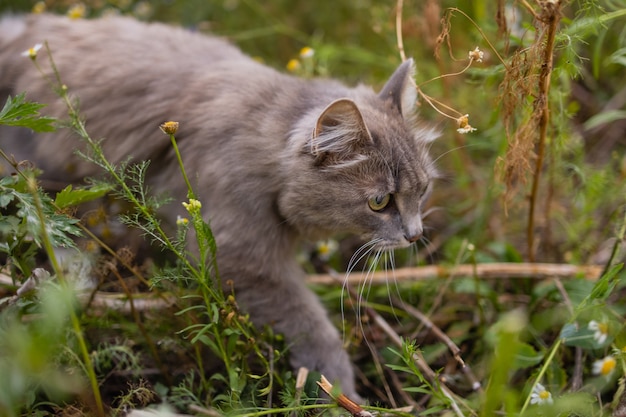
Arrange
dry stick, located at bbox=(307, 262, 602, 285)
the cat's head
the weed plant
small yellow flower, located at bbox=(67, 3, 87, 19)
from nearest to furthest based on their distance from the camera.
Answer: the weed plant → the cat's head → dry stick, located at bbox=(307, 262, 602, 285) → small yellow flower, located at bbox=(67, 3, 87, 19)

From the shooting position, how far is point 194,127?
2.07 m

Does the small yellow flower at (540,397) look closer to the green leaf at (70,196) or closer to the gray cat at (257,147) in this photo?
the gray cat at (257,147)

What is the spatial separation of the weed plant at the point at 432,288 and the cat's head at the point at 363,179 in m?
0.23

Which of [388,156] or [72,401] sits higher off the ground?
[388,156]

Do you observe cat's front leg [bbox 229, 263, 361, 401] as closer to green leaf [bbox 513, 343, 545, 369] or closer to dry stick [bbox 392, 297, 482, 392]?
dry stick [bbox 392, 297, 482, 392]

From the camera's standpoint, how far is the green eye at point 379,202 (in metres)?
1.85

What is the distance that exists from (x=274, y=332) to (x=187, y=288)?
330 millimetres

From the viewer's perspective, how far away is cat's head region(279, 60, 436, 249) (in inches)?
70.9

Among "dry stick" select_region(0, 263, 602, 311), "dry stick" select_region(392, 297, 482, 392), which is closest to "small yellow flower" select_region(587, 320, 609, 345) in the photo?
"dry stick" select_region(392, 297, 482, 392)

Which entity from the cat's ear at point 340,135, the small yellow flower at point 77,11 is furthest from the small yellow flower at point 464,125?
the small yellow flower at point 77,11

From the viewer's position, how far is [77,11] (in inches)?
107

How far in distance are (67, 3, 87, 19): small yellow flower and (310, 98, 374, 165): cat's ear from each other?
1.52m

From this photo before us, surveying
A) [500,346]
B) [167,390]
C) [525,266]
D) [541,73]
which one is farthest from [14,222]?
[525,266]

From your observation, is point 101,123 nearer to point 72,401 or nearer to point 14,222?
point 14,222
